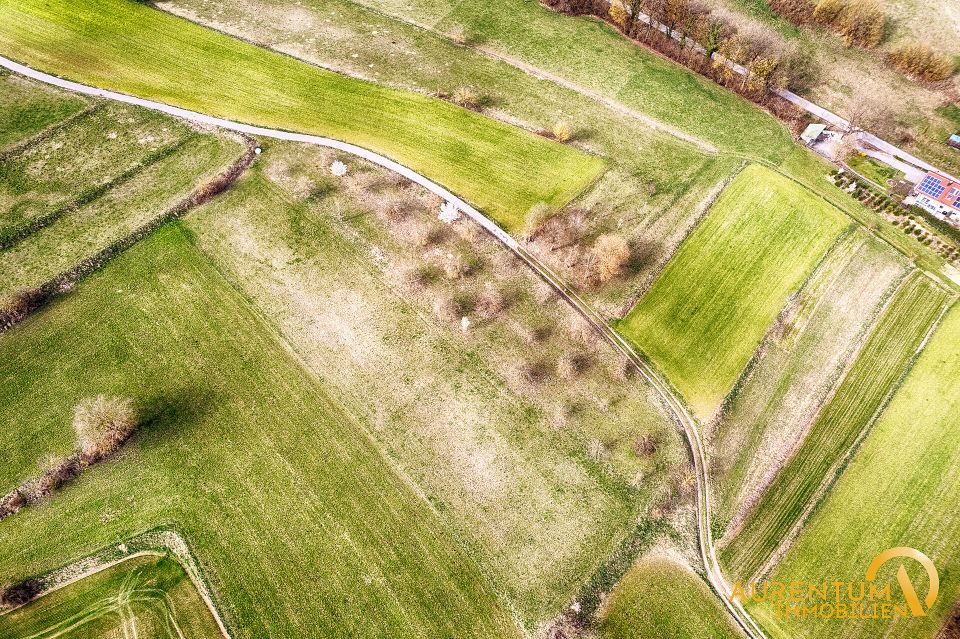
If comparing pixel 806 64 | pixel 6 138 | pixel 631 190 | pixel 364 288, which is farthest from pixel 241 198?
pixel 806 64

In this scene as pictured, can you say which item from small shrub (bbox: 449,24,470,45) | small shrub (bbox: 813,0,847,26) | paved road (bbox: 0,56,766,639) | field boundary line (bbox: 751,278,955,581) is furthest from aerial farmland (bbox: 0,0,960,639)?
small shrub (bbox: 813,0,847,26)

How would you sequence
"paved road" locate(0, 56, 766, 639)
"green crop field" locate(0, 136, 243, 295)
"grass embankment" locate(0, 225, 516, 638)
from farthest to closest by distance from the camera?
"green crop field" locate(0, 136, 243, 295) < "paved road" locate(0, 56, 766, 639) < "grass embankment" locate(0, 225, 516, 638)

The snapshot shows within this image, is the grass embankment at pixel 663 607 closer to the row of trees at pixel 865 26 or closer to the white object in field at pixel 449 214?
the white object in field at pixel 449 214

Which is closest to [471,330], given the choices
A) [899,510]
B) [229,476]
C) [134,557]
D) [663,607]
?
[229,476]

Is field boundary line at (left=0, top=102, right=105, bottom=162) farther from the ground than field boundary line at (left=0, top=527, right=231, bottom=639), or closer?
farther from the ground

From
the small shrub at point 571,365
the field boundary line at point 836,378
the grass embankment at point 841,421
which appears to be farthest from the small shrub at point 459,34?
the grass embankment at point 841,421

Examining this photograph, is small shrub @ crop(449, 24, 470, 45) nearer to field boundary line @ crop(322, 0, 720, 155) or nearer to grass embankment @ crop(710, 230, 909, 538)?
field boundary line @ crop(322, 0, 720, 155)
